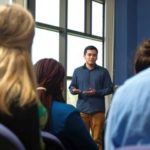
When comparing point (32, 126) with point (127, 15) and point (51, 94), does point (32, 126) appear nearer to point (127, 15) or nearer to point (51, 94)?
point (51, 94)

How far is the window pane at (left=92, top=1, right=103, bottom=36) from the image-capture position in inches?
326

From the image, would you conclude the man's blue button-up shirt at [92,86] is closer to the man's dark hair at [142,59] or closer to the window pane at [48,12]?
the window pane at [48,12]

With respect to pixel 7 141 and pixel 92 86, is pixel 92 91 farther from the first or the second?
pixel 7 141

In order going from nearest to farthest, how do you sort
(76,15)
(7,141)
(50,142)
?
1. (7,141)
2. (50,142)
3. (76,15)

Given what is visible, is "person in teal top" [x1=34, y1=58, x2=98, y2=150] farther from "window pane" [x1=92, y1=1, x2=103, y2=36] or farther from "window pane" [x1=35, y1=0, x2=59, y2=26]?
"window pane" [x1=92, y1=1, x2=103, y2=36]

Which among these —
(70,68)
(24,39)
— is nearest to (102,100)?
(70,68)

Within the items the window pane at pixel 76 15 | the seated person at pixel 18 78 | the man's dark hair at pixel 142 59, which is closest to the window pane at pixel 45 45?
the window pane at pixel 76 15

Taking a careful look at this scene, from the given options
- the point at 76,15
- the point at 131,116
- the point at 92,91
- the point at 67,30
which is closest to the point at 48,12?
the point at 67,30

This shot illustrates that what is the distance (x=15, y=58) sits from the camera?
1.45 meters

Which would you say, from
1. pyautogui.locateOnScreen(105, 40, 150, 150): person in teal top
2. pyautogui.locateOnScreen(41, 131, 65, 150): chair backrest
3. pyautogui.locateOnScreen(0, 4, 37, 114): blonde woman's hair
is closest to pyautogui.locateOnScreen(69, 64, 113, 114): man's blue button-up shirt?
pyautogui.locateOnScreen(41, 131, 65, 150): chair backrest

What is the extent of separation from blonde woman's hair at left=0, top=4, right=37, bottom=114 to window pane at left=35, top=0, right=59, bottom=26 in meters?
5.32

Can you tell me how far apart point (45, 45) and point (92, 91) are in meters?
1.25

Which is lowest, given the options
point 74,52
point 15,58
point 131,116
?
point 131,116

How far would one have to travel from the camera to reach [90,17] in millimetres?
8117
